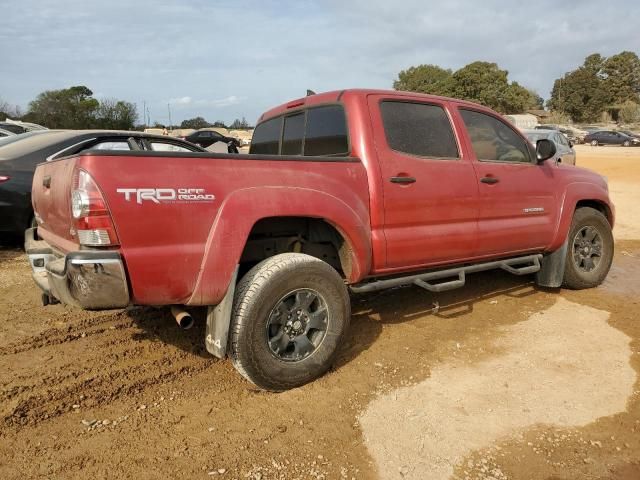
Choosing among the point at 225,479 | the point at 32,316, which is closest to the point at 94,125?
the point at 32,316

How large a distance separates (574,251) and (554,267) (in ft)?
1.43

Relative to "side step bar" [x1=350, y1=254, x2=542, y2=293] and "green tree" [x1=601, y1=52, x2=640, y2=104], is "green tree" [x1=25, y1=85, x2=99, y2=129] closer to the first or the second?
"side step bar" [x1=350, y1=254, x2=542, y2=293]

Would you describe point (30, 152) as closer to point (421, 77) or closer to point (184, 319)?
point (184, 319)

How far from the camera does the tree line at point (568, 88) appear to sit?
2621 inches

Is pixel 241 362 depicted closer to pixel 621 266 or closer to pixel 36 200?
pixel 36 200

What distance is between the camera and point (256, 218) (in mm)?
3002

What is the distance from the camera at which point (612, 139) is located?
142ft

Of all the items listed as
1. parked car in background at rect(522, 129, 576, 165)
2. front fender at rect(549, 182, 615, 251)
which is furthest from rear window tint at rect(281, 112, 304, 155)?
parked car in background at rect(522, 129, 576, 165)

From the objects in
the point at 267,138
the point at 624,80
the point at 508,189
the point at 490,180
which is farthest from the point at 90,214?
the point at 624,80

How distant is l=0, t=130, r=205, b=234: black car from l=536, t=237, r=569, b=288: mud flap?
157 inches

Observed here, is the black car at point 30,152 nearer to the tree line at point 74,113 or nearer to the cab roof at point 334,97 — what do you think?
the cab roof at point 334,97

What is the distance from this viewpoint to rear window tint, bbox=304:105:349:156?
376 cm

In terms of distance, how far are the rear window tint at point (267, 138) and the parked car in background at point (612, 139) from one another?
46.5 metres

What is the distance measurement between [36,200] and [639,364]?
4490 millimetres
